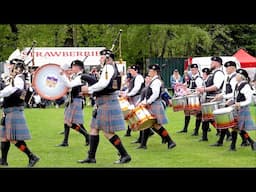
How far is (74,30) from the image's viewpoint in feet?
78.6

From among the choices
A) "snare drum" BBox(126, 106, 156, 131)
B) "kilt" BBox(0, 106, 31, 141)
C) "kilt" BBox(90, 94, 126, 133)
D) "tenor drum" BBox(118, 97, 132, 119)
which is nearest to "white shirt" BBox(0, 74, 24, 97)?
"kilt" BBox(0, 106, 31, 141)

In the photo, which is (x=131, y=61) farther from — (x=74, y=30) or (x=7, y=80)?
(x=7, y=80)

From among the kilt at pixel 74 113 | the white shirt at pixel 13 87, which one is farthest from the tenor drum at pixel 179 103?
the white shirt at pixel 13 87

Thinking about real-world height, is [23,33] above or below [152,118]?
above

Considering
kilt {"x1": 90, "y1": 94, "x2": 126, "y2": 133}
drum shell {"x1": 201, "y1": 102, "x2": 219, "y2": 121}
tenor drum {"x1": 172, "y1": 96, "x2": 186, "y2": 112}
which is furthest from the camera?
tenor drum {"x1": 172, "y1": 96, "x2": 186, "y2": 112}

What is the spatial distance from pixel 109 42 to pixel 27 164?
1761 centimetres

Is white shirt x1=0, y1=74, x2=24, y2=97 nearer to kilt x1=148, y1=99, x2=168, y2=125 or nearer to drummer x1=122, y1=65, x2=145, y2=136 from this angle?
kilt x1=148, y1=99, x2=168, y2=125

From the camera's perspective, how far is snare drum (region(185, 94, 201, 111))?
9.28m

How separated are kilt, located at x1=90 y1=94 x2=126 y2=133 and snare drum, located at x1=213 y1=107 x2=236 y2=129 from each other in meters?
1.50

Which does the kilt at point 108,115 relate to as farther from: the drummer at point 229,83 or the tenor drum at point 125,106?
the drummer at point 229,83

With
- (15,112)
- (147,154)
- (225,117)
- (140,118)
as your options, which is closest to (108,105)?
(15,112)

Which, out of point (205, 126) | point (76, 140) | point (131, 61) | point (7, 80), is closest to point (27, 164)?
point (7, 80)

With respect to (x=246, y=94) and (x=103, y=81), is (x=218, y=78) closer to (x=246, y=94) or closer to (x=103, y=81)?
(x=246, y=94)

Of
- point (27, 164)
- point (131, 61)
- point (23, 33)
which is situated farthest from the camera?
point (131, 61)
